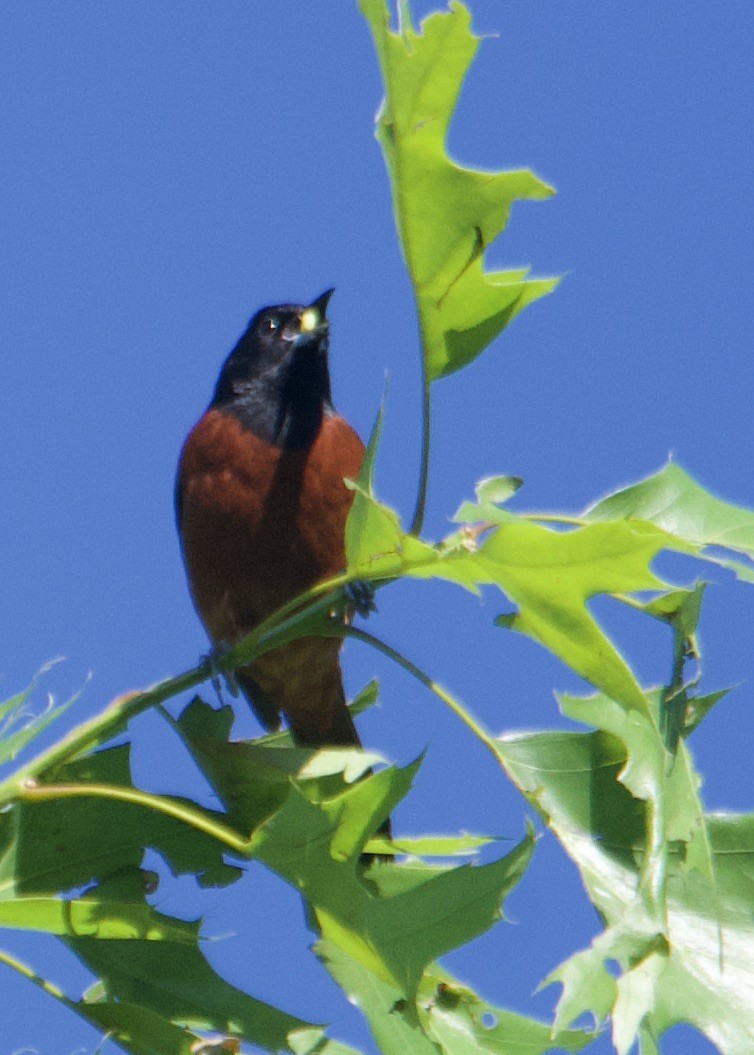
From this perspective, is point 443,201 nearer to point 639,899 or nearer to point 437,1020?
point 639,899

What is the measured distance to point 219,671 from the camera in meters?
2.35

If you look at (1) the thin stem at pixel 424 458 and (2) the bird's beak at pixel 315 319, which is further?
(2) the bird's beak at pixel 315 319

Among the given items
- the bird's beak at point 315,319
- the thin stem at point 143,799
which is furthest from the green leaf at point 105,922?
the bird's beak at point 315,319

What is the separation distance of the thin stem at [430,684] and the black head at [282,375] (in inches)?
63.5

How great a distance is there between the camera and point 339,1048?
2391 millimetres

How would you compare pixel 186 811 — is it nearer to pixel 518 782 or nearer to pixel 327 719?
pixel 518 782

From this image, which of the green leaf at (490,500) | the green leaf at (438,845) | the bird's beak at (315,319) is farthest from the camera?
the bird's beak at (315,319)

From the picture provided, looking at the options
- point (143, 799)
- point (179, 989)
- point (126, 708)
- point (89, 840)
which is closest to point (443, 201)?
point (126, 708)

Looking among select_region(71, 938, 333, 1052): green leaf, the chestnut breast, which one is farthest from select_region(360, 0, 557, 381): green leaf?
the chestnut breast

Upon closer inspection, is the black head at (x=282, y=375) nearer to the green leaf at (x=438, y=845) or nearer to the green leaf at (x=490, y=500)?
the green leaf at (x=438, y=845)

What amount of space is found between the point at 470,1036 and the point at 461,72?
1.53m

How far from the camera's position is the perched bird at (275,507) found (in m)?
3.84

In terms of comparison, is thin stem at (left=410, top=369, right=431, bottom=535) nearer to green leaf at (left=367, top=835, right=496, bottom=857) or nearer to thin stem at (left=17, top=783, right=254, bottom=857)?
thin stem at (left=17, top=783, right=254, bottom=857)

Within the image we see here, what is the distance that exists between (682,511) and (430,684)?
474 millimetres
